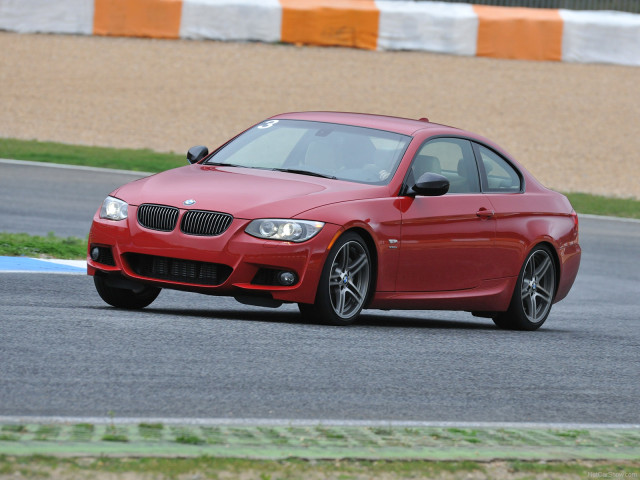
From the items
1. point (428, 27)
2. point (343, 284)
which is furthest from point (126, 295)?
point (428, 27)

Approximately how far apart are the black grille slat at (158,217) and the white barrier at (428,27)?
71.2ft

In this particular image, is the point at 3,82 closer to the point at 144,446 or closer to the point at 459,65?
the point at 459,65

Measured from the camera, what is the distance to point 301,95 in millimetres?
27562

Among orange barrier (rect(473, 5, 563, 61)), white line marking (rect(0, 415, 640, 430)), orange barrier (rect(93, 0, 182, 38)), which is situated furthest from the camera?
orange barrier (rect(473, 5, 563, 61))

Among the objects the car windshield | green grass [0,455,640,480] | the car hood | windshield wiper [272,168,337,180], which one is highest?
the car windshield

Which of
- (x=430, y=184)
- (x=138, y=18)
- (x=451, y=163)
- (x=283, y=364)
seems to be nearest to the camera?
(x=283, y=364)

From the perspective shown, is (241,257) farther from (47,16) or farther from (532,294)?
(47,16)

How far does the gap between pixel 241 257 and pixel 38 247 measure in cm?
493

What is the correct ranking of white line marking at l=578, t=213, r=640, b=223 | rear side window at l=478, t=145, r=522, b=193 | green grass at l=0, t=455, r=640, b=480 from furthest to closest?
1. white line marking at l=578, t=213, r=640, b=223
2. rear side window at l=478, t=145, r=522, b=193
3. green grass at l=0, t=455, r=640, b=480

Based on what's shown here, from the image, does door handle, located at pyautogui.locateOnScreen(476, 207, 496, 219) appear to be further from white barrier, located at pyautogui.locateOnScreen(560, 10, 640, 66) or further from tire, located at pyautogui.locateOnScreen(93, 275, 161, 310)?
white barrier, located at pyautogui.locateOnScreen(560, 10, 640, 66)

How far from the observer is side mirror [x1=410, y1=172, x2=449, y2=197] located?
361 inches

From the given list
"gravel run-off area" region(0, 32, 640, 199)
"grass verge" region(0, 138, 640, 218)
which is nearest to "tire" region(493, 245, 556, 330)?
"grass verge" region(0, 138, 640, 218)

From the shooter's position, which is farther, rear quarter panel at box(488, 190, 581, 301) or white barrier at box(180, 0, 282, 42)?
white barrier at box(180, 0, 282, 42)

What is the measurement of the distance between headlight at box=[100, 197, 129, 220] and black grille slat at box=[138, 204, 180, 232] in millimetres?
146
